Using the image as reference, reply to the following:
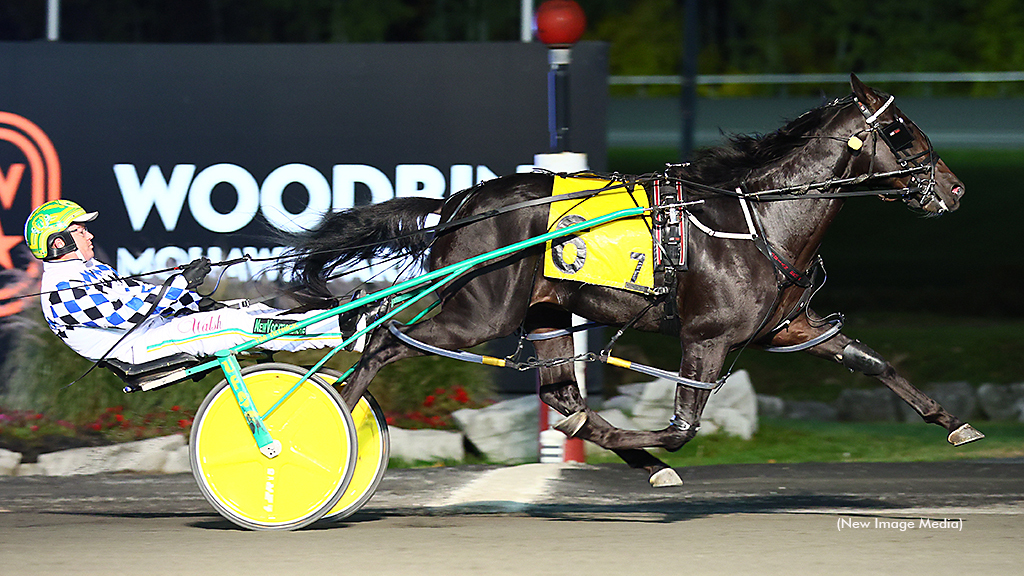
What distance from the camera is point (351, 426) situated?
6188 mm

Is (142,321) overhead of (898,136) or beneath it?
beneath

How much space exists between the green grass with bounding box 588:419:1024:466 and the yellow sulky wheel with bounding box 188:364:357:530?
103 inches

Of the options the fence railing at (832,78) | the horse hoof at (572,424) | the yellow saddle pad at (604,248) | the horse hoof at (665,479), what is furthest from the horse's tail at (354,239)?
the fence railing at (832,78)

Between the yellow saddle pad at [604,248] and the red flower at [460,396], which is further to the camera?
the red flower at [460,396]

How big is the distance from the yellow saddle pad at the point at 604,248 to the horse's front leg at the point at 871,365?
812 mm

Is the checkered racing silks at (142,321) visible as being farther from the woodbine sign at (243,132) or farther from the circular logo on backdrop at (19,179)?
the circular logo on backdrop at (19,179)

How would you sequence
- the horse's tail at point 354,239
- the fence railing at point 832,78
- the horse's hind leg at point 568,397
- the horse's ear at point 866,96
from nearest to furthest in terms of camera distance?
the horse's ear at point 866,96 → the horse's hind leg at point 568,397 → the horse's tail at point 354,239 → the fence railing at point 832,78

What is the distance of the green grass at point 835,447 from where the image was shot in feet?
28.3

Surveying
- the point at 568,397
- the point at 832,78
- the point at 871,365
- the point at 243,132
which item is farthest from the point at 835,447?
the point at 832,78

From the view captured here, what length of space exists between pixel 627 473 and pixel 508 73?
2.88 m

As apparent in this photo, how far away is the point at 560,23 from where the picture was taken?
25.8 ft

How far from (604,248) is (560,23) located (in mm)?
2068

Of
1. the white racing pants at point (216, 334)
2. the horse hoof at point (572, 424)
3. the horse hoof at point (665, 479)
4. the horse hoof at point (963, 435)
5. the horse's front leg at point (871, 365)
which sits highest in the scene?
the white racing pants at point (216, 334)

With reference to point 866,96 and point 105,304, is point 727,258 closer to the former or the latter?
point 866,96
